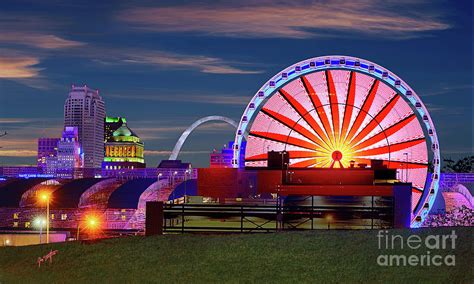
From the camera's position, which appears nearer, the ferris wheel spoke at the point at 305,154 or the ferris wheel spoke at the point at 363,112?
Result: the ferris wheel spoke at the point at 363,112

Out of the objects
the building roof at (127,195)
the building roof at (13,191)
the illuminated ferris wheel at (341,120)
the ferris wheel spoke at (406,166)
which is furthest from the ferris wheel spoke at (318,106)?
the building roof at (13,191)

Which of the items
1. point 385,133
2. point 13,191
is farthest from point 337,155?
point 13,191

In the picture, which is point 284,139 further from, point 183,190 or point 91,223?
point 183,190

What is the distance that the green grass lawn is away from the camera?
→ 804 inches

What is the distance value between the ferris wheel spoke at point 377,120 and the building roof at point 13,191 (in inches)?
1377

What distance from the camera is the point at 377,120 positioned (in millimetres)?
59188

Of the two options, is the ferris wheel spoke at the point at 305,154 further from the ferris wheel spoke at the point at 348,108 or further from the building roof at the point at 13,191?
the building roof at the point at 13,191

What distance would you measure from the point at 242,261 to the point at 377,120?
130 ft

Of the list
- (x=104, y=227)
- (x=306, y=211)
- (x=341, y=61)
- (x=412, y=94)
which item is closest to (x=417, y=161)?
(x=412, y=94)

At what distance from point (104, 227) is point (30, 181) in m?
19.2

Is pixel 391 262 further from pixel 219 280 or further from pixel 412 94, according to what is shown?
pixel 412 94

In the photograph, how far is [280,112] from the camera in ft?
200

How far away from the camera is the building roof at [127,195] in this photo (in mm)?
75750

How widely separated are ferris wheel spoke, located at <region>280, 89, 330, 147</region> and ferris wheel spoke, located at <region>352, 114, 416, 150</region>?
2559 mm
